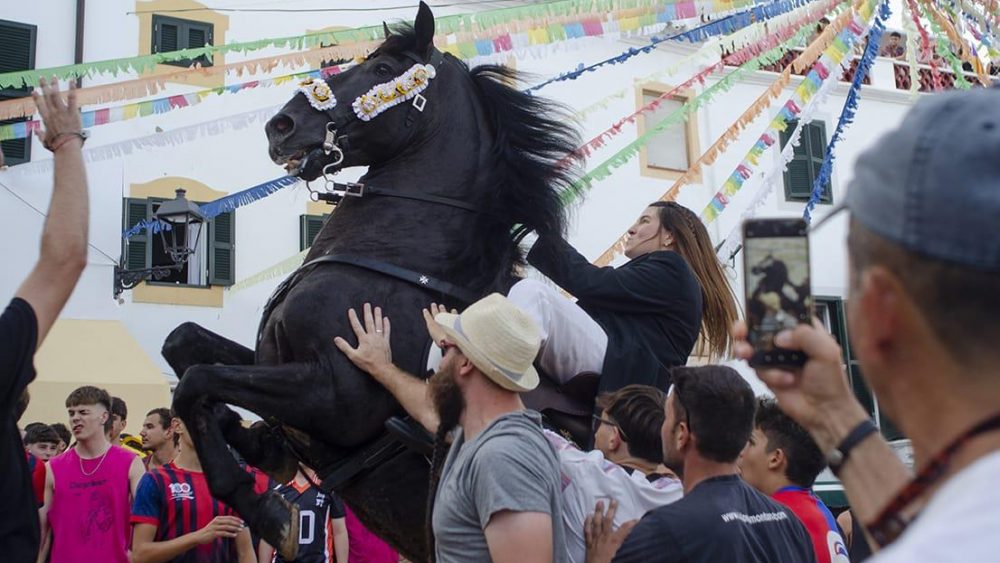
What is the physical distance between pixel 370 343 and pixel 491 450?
142 cm

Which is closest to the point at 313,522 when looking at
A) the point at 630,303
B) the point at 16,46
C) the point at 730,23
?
the point at 630,303

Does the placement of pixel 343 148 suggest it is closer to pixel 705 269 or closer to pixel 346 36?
pixel 705 269

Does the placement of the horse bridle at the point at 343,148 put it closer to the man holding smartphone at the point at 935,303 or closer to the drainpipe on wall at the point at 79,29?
the man holding smartphone at the point at 935,303

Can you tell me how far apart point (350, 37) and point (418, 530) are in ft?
11.9

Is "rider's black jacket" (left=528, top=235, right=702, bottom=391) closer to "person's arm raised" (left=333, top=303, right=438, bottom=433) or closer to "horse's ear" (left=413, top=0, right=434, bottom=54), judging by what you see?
"person's arm raised" (left=333, top=303, right=438, bottom=433)

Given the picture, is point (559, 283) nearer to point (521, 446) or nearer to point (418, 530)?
point (418, 530)

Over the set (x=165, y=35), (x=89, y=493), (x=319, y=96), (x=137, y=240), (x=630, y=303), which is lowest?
(x=89, y=493)

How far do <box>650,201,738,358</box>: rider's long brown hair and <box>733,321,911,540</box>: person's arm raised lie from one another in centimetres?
357

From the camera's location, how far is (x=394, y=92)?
5234 millimetres

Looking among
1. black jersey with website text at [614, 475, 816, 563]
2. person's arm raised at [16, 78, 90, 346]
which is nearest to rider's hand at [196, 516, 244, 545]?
person's arm raised at [16, 78, 90, 346]

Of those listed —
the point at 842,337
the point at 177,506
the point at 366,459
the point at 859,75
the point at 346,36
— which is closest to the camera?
the point at 366,459

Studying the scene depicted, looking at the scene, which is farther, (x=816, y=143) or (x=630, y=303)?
(x=816, y=143)

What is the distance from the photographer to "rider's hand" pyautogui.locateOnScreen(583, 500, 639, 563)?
364 cm

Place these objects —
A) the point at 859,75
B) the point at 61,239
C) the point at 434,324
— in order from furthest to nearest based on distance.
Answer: the point at 859,75 → the point at 434,324 → the point at 61,239
